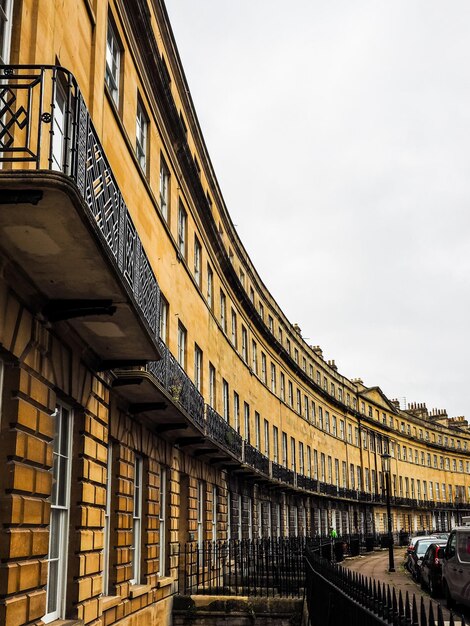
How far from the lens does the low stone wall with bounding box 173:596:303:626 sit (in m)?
15.2

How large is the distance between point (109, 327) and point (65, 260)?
2.34m

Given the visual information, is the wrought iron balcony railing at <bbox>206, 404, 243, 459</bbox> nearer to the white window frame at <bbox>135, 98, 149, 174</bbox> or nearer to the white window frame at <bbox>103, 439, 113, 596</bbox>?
the white window frame at <bbox>135, 98, 149, 174</bbox>

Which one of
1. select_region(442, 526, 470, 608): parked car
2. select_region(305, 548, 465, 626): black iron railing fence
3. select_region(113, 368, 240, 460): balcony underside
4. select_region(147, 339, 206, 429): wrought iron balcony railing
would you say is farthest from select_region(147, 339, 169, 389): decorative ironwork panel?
select_region(442, 526, 470, 608): parked car

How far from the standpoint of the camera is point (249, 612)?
50.3 ft

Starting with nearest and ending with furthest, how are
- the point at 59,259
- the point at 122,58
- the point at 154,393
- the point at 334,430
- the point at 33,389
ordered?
the point at 59,259
the point at 33,389
the point at 154,393
the point at 122,58
the point at 334,430

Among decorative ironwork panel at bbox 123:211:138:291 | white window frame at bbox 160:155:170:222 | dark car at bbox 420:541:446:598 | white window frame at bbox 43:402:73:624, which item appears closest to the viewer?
white window frame at bbox 43:402:73:624

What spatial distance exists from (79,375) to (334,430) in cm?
5430

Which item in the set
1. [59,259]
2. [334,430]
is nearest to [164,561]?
[59,259]

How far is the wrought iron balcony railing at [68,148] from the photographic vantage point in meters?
6.70

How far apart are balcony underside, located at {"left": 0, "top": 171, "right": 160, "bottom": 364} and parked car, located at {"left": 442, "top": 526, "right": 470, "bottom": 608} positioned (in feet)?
31.0

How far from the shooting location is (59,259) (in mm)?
7457

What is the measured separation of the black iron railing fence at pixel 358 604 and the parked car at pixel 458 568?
4.59 m

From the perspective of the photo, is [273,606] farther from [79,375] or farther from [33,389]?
[33,389]

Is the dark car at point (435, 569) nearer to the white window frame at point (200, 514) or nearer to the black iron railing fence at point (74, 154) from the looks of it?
the white window frame at point (200, 514)
